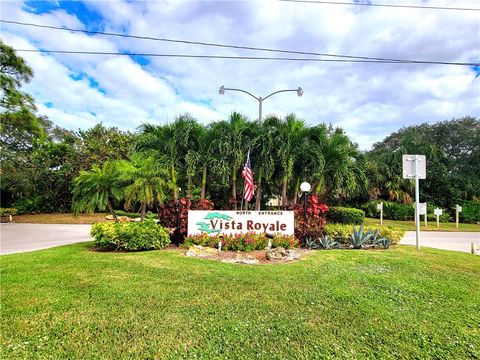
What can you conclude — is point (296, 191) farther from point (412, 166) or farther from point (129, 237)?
point (129, 237)

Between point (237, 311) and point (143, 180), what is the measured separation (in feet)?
18.9

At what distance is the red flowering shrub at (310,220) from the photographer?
8.69 meters

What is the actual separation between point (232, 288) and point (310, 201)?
535 centimetres

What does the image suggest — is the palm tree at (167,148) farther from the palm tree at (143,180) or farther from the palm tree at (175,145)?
the palm tree at (143,180)

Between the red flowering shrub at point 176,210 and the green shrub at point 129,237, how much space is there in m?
0.97

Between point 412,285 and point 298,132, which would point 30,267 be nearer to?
point 412,285

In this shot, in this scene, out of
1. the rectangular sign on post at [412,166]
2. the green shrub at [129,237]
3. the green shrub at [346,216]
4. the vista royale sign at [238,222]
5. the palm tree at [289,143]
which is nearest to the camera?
the green shrub at [129,237]

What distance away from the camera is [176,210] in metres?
8.97

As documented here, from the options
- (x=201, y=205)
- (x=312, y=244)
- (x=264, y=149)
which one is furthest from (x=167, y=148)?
(x=312, y=244)

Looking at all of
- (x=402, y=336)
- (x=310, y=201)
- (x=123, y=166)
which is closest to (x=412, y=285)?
(x=402, y=336)

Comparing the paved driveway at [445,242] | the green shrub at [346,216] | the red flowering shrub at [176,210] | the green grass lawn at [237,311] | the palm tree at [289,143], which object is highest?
the palm tree at [289,143]

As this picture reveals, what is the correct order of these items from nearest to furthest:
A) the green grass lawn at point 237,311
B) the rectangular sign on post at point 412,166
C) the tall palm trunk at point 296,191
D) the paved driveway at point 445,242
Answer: the green grass lawn at point 237,311 → the rectangular sign on post at point 412,166 → the tall palm trunk at point 296,191 → the paved driveway at point 445,242

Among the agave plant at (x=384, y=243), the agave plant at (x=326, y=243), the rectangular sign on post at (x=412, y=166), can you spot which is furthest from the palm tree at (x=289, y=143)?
the agave plant at (x=384, y=243)

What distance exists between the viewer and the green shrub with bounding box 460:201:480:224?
2242 cm
